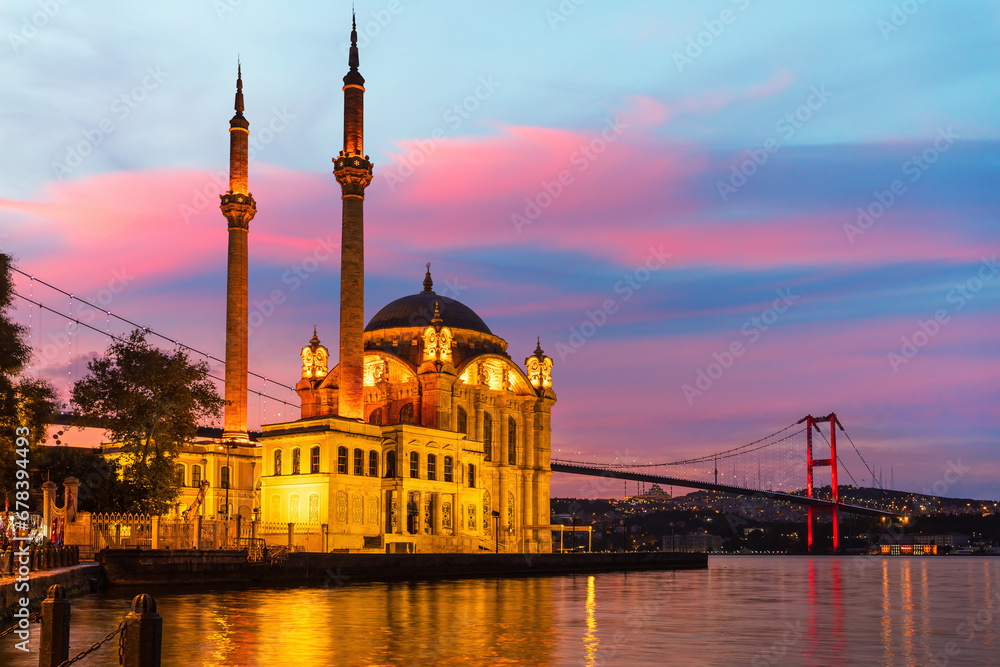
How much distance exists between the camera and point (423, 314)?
249 ft

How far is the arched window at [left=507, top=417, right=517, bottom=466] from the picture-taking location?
77125 millimetres

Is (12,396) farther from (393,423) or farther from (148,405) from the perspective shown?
(393,423)

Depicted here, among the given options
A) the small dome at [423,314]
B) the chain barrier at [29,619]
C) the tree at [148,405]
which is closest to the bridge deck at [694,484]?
the small dome at [423,314]

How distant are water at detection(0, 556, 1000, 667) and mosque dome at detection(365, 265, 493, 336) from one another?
39.8 metres

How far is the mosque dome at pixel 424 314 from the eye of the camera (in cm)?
7569

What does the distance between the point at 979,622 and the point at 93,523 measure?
30.7 meters

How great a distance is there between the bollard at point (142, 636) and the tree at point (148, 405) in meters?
38.7

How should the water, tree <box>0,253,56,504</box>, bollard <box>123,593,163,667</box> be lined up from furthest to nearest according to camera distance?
tree <box>0,253,56,504</box> → the water → bollard <box>123,593,163,667</box>

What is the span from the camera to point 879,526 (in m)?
188

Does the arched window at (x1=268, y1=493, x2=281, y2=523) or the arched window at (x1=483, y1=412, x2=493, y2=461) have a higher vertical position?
the arched window at (x1=483, y1=412, x2=493, y2=461)

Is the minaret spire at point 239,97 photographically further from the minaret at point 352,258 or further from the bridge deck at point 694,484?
the bridge deck at point 694,484

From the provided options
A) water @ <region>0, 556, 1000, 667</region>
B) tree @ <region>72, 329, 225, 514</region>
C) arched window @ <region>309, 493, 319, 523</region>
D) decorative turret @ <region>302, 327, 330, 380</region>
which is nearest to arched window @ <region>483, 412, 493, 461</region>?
decorative turret @ <region>302, 327, 330, 380</region>

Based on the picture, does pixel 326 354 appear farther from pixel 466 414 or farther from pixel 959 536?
pixel 959 536

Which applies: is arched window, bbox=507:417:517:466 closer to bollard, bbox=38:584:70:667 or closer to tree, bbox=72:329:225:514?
tree, bbox=72:329:225:514
